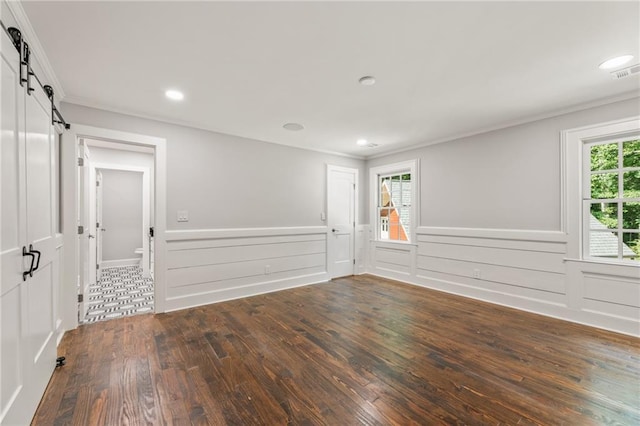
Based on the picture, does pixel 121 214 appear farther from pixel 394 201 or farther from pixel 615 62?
pixel 615 62

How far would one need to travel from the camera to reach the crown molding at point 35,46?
1653 millimetres

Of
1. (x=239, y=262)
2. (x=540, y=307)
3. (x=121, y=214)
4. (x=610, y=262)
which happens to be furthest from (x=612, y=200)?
(x=121, y=214)

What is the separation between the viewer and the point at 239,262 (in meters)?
4.19

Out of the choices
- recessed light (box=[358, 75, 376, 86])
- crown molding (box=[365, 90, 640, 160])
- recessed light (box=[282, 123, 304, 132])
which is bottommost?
crown molding (box=[365, 90, 640, 160])

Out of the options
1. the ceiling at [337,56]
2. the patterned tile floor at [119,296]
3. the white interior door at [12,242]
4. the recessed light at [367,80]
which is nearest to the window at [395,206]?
the ceiling at [337,56]

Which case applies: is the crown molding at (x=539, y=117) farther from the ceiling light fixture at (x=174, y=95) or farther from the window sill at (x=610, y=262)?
the ceiling light fixture at (x=174, y=95)

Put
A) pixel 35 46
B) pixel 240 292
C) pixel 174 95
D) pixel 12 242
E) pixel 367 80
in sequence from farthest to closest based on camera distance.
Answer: pixel 240 292 < pixel 174 95 < pixel 367 80 < pixel 35 46 < pixel 12 242

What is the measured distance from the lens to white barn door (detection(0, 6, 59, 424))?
1.34 m

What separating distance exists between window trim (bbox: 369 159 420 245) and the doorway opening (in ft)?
12.8

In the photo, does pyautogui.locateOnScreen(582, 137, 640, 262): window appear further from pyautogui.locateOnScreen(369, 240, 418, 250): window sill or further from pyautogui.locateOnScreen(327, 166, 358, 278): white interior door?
pyautogui.locateOnScreen(327, 166, 358, 278): white interior door

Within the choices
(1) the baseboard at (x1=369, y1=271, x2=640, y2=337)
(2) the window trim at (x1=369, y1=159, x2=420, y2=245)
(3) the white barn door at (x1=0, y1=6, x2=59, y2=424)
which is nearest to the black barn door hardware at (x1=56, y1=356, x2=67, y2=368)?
(3) the white barn door at (x1=0, y1=6, x2=59, y2=424)

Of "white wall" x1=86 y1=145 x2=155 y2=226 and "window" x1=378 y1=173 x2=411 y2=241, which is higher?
"white wall" x1=86 y1=145 x2=155 y2=226

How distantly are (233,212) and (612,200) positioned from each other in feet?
15.1

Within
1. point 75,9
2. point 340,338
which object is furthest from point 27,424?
point 75,9
